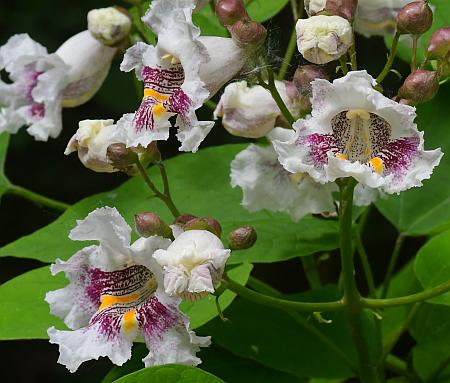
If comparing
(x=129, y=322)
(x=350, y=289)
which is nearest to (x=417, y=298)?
(x=350, y=289)

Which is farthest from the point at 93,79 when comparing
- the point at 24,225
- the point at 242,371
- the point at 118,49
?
the point at 24,225

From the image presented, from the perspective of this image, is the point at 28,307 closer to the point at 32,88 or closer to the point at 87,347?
the point at 87,347

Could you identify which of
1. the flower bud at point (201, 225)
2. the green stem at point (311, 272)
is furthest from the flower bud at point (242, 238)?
the green stem at point (311, 272)

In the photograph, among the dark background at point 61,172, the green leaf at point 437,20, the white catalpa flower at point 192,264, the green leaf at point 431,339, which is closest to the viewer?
the white catalpa flower at point 192,264

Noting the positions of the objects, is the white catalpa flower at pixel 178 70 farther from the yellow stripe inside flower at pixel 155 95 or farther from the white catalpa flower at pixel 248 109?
the white catalpa flower at pixel 248 109

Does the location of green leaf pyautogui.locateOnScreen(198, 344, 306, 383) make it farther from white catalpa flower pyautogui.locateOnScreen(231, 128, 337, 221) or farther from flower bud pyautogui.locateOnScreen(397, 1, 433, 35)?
flower bud pyautogui.locateOnScreen(397, 1, 433, 35)
